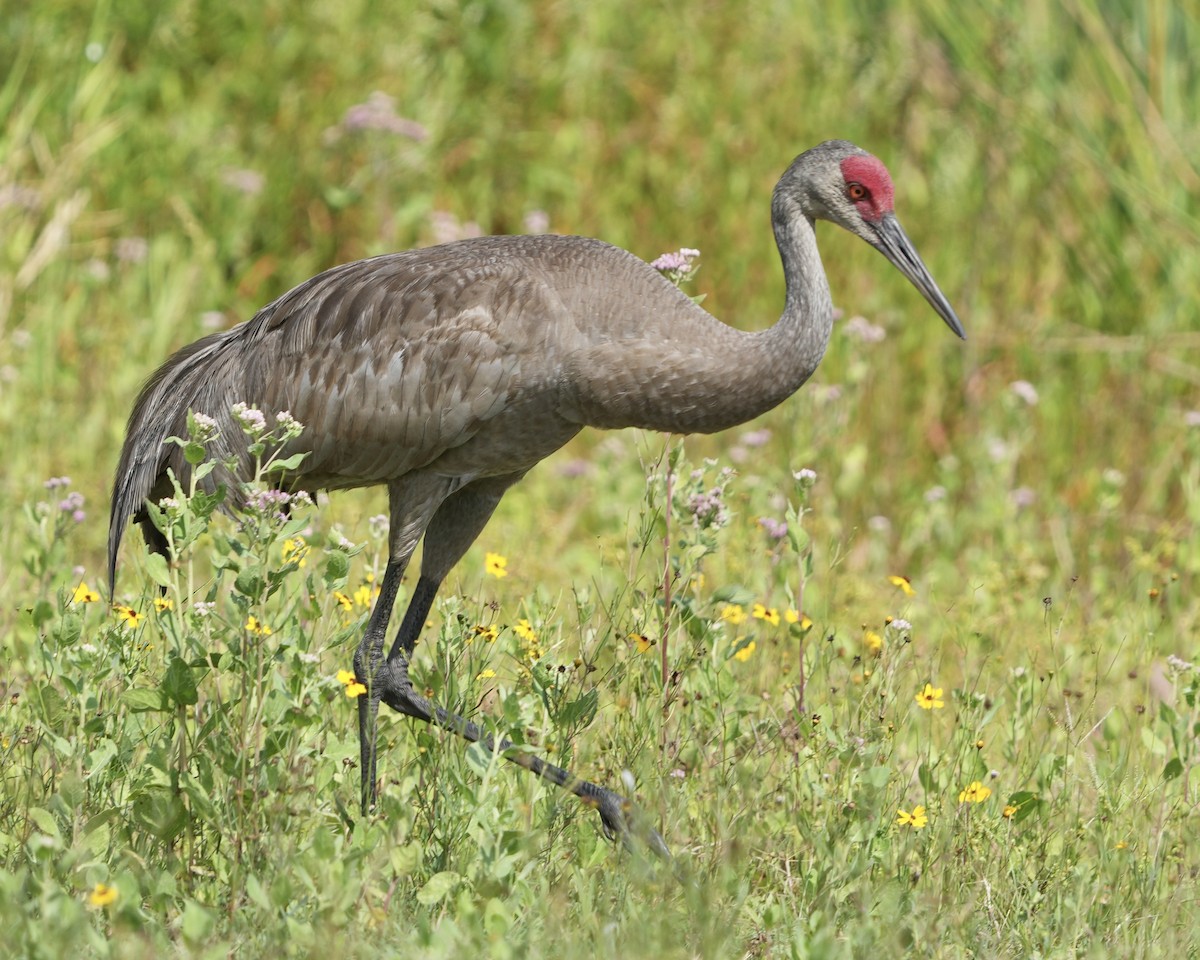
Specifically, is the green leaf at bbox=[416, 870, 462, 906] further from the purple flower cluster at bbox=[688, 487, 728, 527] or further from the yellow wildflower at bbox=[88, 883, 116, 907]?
the purple flower cluster at bbox=[688, 487, 728, 527]

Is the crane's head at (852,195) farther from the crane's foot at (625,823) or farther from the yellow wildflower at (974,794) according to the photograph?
the crane's foot at (625,823)

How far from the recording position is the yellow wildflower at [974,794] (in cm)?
381

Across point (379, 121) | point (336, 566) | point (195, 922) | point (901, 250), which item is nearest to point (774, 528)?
point (901, 250)

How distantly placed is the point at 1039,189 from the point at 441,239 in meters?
2.66

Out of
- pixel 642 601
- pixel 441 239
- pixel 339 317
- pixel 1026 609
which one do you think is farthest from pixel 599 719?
pixel 441 239

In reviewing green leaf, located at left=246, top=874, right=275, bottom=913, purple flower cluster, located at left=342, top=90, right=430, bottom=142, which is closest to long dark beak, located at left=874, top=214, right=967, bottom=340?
green leaf, located at left=246, top=874, right=275, bottom=913

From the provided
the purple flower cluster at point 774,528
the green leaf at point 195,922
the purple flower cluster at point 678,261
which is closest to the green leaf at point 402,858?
the green leaf at point 195,922

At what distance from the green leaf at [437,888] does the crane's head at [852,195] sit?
214 cm

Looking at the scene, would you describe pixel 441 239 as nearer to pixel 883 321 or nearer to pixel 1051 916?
pixel 883 321

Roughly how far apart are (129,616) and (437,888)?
1.00m

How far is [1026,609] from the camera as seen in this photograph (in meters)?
5.66

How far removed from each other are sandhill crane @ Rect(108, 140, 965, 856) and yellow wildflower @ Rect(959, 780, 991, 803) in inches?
32.0

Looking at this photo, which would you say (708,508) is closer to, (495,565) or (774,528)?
(774,528)

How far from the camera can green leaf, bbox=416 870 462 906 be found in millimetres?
3318
